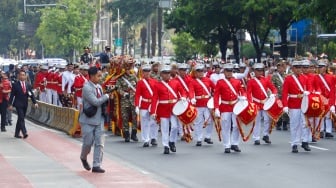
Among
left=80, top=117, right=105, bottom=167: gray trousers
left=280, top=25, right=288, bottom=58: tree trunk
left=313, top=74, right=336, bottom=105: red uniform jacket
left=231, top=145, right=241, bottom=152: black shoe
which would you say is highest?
left=280, top=25, right=288, bottom=58: tree trunk

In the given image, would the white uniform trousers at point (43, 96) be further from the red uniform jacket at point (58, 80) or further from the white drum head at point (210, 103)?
the white drum head at point (210, 103)

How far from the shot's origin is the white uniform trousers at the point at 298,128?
19.8 meters

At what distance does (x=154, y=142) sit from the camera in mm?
22234

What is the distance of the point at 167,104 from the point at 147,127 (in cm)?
177

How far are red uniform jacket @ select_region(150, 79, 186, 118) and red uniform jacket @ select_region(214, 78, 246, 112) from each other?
93 cm

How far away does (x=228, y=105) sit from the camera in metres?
20.1

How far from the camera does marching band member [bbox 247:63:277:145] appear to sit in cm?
2191

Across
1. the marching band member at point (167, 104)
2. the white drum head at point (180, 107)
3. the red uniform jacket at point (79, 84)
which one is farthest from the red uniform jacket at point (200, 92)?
the red uniform jacket at point (79, 84)

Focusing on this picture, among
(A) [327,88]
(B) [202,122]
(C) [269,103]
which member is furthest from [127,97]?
(A) [327,88]

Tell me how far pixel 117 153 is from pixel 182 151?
140 cm

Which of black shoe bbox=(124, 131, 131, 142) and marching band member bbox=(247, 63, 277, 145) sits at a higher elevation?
marching band member bbox=(247, 63, 277, 145)

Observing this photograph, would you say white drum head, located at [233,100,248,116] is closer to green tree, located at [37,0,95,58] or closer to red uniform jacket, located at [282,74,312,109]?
red uniform jacket, located at [282,74,312,109]

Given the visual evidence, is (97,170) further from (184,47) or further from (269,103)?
(184,47)

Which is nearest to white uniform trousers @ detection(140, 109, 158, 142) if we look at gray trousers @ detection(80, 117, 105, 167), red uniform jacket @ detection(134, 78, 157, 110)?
red uniform jacket @ detection(134, 78, 157, 110)
